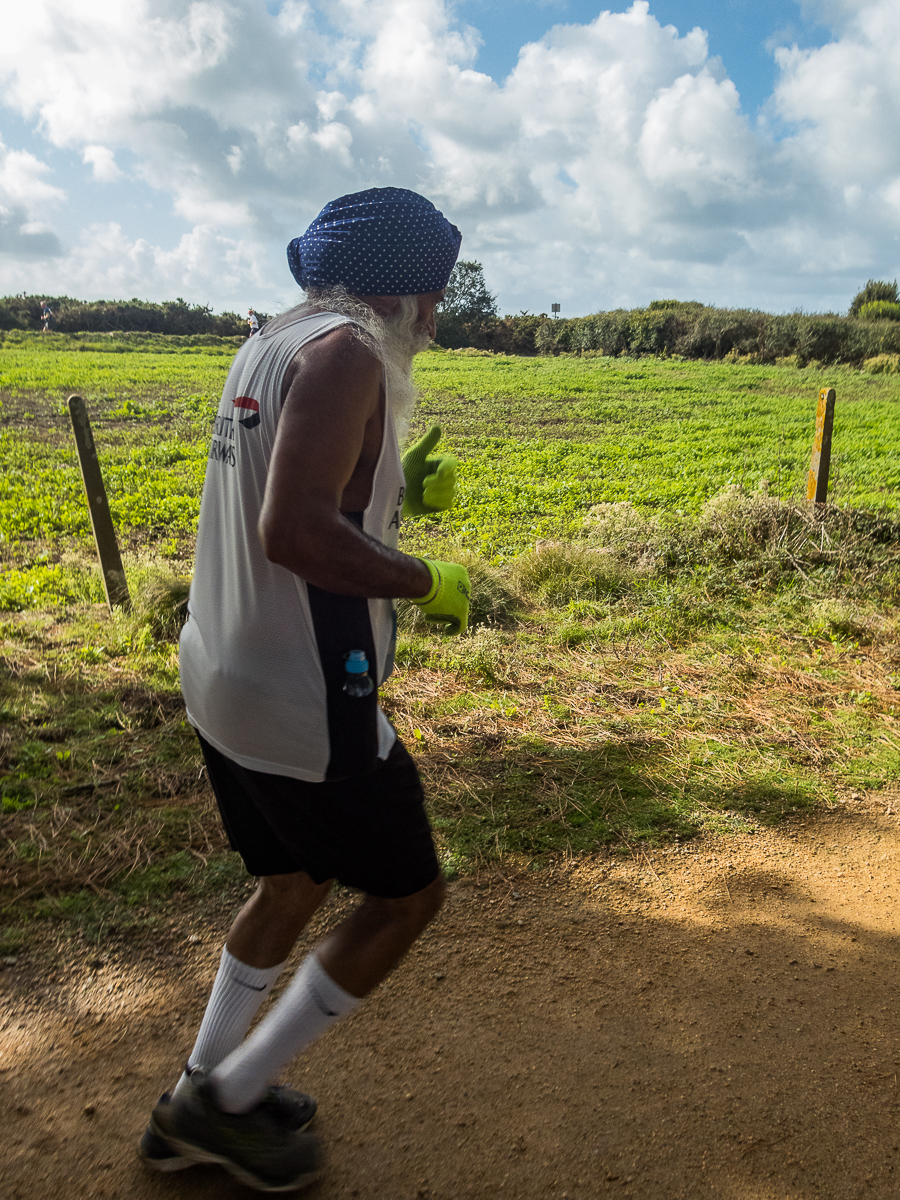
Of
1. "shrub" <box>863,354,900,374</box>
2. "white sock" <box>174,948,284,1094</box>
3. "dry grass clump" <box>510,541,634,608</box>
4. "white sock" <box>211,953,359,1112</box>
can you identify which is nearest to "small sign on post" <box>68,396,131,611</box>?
"dry grass clump" <box>510,541,634,608</box>

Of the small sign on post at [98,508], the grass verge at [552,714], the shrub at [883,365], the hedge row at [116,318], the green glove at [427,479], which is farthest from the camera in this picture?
the hedge row at [116,318]

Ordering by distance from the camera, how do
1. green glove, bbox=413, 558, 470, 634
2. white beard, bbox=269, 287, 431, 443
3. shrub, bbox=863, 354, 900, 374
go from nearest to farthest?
1. white beard, bbox=269, 287, 431, 443
2. green glove, bbox=413, 558, 470, 634
3. shrub, bbox=863, 354, 900, 374

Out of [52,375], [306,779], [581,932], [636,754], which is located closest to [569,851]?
[581,932]

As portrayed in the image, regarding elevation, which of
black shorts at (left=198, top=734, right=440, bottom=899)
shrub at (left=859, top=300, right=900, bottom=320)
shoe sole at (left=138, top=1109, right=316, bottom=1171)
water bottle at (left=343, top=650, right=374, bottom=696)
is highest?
shrub at (left=859, top=300, right=900, bottom=320)

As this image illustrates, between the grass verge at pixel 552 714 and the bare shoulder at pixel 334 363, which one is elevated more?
the bare shoulder at pixel 334 363

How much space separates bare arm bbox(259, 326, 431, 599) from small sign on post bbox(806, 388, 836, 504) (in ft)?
21.0

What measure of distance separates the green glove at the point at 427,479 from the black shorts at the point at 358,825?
31.7 inches

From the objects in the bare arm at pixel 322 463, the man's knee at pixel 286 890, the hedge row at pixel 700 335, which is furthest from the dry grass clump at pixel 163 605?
the hedge row at pixel 700 335

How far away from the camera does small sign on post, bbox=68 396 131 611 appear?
541cm

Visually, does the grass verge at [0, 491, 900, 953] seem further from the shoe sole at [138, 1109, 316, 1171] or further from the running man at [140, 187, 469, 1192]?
the running man at [140, 187, 469, 1192]

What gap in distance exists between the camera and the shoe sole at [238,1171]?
1737 millimetres

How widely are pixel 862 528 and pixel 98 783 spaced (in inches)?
245

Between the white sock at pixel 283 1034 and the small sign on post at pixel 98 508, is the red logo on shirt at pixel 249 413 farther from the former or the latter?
the small sign on post at pixel 98 508

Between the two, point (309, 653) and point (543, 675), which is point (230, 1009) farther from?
point (543, 675)
